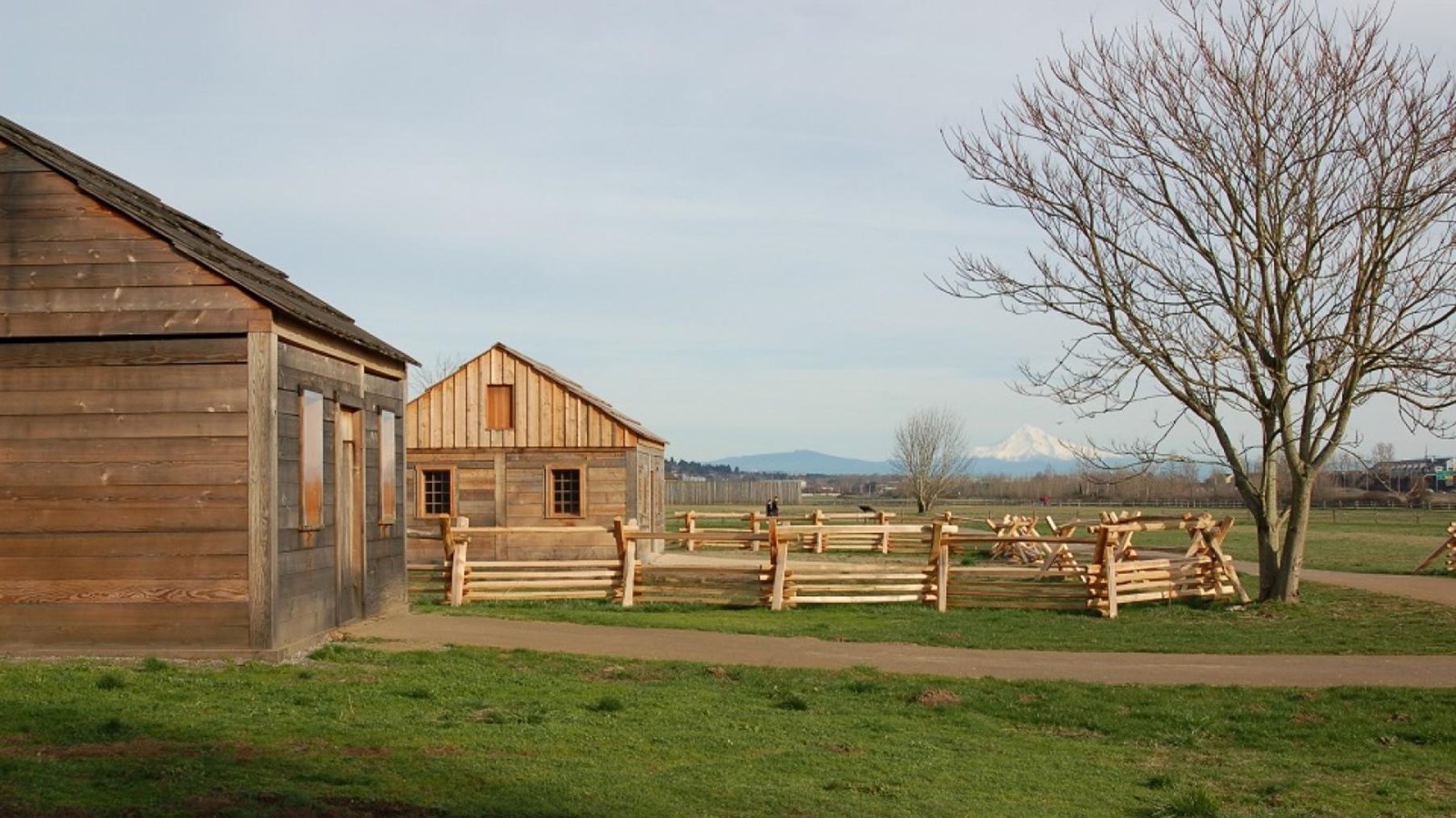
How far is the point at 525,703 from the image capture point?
13547 mm

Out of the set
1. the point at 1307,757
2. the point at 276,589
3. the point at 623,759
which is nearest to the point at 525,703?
the point at 623,759

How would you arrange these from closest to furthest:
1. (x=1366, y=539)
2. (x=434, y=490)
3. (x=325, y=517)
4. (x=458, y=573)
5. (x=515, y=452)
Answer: (x=325, y=517), (x=458, y=573), (x=515, y=452), (x=434, y=490), (x=1366, y=539)

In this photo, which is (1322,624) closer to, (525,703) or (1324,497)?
(525,703)

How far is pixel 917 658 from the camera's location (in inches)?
742

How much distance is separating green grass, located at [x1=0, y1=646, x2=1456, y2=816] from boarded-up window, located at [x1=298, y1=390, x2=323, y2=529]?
5.71 ft

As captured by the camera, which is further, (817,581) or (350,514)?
(817,581)

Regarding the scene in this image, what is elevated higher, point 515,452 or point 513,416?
point 513,416

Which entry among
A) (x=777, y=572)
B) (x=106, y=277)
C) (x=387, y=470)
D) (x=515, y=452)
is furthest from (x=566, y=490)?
(x=106, y=277)

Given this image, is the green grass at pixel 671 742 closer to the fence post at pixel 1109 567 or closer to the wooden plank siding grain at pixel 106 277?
the wooden plank siding grain at pixel 106 277

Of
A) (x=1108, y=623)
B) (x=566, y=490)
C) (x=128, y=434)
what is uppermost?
(x=128, y=434)

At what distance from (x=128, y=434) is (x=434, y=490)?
69.5 feet

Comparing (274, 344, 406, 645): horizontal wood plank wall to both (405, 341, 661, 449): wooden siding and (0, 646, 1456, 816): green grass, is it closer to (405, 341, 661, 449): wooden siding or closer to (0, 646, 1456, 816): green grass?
(0, 646, 1456, 816): green grass

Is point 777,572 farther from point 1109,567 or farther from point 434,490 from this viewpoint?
point 434,490

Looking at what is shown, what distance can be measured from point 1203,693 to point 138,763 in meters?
11.3
